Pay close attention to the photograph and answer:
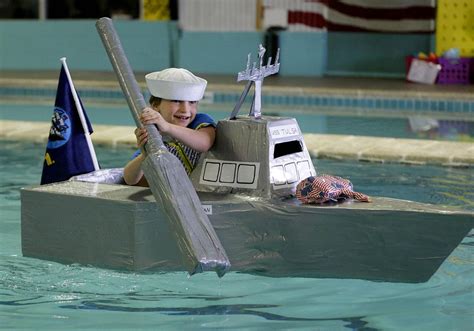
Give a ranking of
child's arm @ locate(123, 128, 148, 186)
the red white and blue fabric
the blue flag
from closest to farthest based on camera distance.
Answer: the red white and blue fabric → child's arm @ locate(123, 128, 148, 186) → the blue flag

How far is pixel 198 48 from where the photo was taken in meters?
15.0

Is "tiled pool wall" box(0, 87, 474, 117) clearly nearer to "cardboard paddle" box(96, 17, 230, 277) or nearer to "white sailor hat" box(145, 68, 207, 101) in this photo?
"white sailor hat" box(145, 68, 207, 101)

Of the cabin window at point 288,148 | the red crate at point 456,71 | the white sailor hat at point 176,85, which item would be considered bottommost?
the red crate at point 456,71

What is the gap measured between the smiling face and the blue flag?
716mm

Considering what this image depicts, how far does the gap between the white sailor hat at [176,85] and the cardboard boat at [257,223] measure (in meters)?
0.25

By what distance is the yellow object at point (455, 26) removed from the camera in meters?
13.6

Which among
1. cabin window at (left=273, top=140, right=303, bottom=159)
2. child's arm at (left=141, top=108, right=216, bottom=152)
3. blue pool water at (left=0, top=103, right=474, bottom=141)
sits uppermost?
child's arm at (left=141, top=108, right=216, bottom=152)

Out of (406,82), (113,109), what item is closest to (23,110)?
(113,109)

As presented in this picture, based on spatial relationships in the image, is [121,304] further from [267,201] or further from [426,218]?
[426,218]

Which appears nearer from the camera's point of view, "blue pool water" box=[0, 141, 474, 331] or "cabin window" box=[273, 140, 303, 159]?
"blue pool water" box=[0, 141, 474, 331]

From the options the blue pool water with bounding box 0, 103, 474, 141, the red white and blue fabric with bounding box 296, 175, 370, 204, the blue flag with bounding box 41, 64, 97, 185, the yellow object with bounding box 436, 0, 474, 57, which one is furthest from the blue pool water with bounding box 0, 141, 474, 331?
the yellow object with bounding box 436, 0, 474, 57

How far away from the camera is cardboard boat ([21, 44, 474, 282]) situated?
4238mm

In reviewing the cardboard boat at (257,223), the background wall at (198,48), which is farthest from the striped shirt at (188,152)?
the background wall at (198,48)

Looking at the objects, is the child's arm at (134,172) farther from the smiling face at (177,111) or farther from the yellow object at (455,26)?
the yellow object at (455,26)
